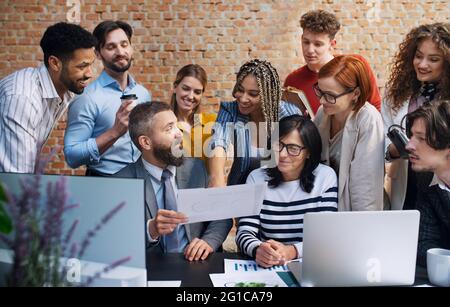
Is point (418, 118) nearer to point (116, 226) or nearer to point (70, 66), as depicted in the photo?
point (116, 226)

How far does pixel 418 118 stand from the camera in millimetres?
2357

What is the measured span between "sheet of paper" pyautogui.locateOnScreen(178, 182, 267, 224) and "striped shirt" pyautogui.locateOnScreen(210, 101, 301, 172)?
0.40 m

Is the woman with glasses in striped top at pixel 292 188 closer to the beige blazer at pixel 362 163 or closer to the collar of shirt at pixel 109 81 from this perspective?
the beige blazer at pixel 362 163

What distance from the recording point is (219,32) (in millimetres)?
2773

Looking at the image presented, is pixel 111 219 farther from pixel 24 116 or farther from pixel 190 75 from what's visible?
pixel 190 75

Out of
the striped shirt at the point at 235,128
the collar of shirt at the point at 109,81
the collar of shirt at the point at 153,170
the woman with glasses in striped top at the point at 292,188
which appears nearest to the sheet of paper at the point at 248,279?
the woman with glasses in striped top at the point at 292,188

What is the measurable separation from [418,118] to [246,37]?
3.10 ft

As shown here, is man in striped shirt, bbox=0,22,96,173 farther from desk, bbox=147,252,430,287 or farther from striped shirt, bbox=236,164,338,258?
striped shirt, bbox=236,164,338,258

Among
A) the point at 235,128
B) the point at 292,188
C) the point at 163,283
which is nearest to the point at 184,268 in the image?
the point at 163,283

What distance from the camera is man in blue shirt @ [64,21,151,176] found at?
2.69 meters

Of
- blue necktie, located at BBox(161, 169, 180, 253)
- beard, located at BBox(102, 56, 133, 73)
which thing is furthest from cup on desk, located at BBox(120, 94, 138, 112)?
blue necktie, located at BBox(161, 169, 180, 253)

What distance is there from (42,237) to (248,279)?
0.73m
